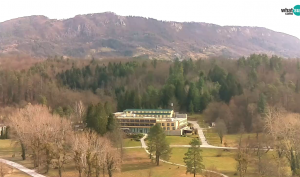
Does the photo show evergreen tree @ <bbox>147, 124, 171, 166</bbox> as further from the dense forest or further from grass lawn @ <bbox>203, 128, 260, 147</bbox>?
the dense forest

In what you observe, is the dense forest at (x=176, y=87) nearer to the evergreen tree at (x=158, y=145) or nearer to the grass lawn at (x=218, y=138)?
the grass lawn at (x=218, y=138)

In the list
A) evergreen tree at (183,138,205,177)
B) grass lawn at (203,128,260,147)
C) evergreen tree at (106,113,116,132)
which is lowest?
grass lawn at (203,128,260,147)

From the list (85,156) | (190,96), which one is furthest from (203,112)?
(85,156)

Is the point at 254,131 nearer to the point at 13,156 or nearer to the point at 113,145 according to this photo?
the point at 113,145

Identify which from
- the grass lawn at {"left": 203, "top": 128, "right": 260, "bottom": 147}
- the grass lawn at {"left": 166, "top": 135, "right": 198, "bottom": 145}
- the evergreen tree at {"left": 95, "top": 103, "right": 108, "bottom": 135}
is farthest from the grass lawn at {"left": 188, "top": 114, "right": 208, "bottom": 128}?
the evergreen tree at {"left": 95, "top": 103, "right": 108, "bottom": 135}

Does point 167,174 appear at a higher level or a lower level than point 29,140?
lower

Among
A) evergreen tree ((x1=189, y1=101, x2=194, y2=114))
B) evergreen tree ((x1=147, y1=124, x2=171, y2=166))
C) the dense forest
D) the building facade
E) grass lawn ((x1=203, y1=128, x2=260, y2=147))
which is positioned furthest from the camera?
evergreen tree ((x1=189, y1=101, x2=194, y2=114))

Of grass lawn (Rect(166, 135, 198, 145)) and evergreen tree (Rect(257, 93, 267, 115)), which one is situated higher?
evergreen tree (Rect(257, 93, 267, 115))
